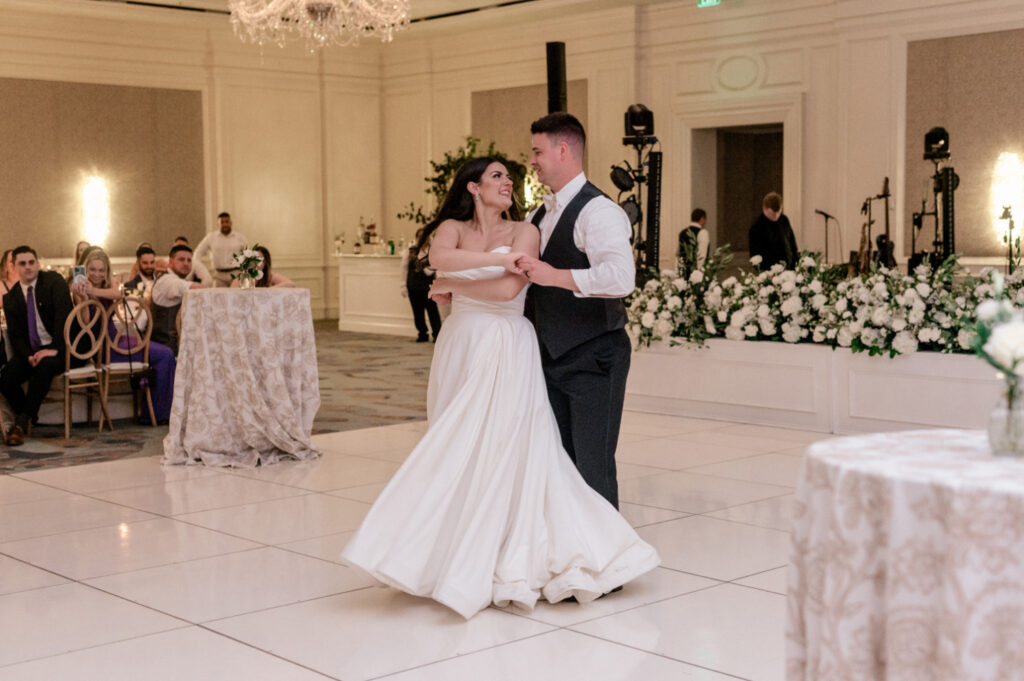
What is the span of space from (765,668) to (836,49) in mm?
10504

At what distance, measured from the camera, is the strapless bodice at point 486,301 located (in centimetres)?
411

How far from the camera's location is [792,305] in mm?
7613

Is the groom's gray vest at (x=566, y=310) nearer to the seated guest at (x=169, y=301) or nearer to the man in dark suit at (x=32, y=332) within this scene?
the man in dark suit at (x=32, y=332)

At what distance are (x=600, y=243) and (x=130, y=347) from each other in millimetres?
5284

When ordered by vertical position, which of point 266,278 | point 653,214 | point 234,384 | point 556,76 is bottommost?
point 234,384

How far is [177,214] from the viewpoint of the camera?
52.7ft

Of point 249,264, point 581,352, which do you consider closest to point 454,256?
point 581,352

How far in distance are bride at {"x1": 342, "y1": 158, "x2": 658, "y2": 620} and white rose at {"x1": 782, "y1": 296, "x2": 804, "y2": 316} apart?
3789 mm

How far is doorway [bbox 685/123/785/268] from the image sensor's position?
14.4 m

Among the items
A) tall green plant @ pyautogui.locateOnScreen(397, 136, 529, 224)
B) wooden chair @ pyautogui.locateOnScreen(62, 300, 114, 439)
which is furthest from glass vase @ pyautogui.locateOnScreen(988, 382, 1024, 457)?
tall green plant @ pyautogui.locateOnScreen(397, 136, 529, 224)

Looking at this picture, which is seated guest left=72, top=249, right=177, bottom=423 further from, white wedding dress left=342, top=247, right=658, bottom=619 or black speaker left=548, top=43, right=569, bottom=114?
black speaker left=548, top=43, right=569, bottom=114

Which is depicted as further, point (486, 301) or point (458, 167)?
point (458, 167)

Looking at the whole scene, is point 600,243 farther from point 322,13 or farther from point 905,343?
point 322,13

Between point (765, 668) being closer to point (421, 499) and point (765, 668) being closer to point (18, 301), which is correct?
point (421, 499)
